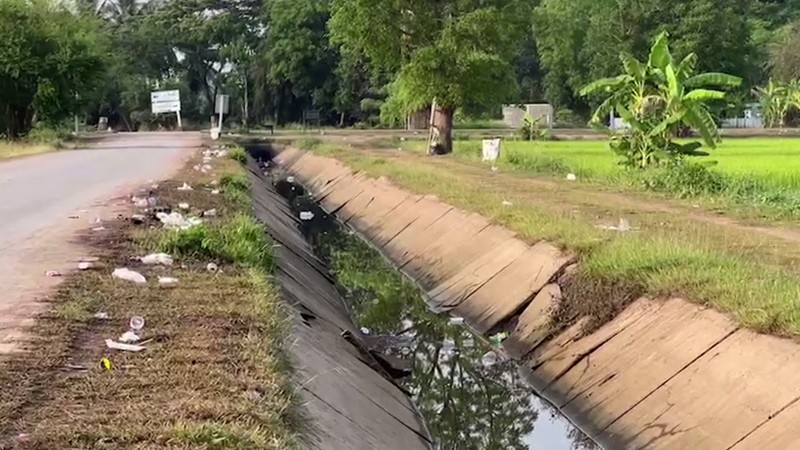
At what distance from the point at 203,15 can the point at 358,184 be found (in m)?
55.3

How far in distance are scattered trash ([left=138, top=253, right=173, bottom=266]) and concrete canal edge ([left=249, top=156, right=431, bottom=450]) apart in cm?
121

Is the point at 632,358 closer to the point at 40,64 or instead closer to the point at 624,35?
the point at 40,64

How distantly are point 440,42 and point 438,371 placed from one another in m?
24.6

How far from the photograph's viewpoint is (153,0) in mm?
85500

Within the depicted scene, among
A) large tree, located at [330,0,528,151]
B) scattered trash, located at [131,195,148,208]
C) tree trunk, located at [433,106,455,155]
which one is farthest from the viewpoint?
tree trunk, located at [433,106,455,155]

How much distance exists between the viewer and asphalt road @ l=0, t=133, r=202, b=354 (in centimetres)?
849

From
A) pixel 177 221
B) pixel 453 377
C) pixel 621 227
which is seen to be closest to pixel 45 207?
pixel 177 221

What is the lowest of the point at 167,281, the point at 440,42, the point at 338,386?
the point at 338,386

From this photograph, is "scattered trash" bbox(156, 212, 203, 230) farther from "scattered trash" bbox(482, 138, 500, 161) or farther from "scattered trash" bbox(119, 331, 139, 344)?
"scattered trash" bbox(482, 138, 500, 161)

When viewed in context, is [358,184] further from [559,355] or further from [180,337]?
[180,337]

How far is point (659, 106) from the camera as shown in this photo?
23.5 meters

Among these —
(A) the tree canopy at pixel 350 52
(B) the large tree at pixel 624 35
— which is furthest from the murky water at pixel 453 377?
(B) the large tree at pixel 624 35

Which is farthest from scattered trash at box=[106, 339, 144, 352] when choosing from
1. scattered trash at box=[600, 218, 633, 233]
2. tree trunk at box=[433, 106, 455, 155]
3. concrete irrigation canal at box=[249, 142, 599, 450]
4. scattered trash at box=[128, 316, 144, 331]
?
tree trunk at box=[433, 106, 455, 155]

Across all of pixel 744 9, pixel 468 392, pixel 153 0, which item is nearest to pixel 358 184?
pixel 468 392
